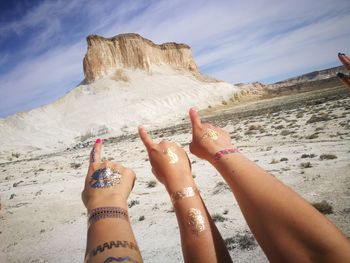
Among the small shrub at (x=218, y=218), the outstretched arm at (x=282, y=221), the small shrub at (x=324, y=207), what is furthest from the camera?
the small shrub at (x=218, y=218)

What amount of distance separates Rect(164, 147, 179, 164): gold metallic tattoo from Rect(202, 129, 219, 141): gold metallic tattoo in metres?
Result: 0.29

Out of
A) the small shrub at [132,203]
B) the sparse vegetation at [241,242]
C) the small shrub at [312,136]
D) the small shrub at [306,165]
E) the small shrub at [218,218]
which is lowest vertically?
the small shrub at [312,136]

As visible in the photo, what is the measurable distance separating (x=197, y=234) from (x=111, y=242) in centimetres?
61

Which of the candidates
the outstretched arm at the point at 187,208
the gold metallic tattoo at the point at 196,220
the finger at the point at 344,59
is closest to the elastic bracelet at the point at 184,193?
the outstretched arm at the point at 187,208

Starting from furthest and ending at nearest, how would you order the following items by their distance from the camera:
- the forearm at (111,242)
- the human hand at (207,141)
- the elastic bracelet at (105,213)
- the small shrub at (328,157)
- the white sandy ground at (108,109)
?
the white sandy ground at (108,109)
the small shrub at (328,157)
the human hand at (207,141)
the elastic bracelet at (105,213)
the forearm at (111,242)

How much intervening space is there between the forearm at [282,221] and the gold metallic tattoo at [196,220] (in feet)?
1.13

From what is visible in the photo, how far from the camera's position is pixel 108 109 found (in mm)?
42594

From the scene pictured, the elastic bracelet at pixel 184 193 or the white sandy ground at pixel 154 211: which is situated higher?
the elastic bracelet at pixel 184 193

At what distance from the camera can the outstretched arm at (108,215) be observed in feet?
4.54

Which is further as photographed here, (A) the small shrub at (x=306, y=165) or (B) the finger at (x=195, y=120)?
(A) the small shrub at (x=306, y=165)

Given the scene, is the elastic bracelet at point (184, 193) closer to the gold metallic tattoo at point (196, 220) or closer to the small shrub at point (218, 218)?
the gold metallic tattoo at point (196, 220)

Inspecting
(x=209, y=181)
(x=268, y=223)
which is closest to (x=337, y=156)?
(x=209, y=181)

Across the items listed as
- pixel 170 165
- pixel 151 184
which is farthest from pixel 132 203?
pixel 170 165

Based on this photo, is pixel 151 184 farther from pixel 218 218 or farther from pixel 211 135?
pixel 211 135
